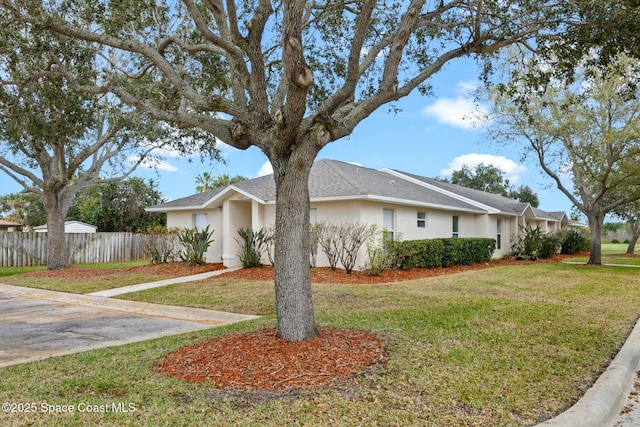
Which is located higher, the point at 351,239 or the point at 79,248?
the point at 351,239

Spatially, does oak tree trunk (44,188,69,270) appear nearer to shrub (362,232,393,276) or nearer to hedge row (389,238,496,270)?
shrub (362,232,393,276)

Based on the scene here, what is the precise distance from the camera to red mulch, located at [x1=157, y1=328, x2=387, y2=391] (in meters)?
4.83

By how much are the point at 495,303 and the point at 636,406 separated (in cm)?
503

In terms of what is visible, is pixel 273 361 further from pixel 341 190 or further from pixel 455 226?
pixel 455 226

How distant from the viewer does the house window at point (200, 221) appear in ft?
70.0

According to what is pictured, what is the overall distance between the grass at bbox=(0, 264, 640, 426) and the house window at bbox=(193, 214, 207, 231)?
11.4 meters

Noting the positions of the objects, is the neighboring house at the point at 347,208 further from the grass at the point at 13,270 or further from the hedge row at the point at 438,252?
the grass at the point at 13,270

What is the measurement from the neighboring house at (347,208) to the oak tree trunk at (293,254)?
34.1 ft

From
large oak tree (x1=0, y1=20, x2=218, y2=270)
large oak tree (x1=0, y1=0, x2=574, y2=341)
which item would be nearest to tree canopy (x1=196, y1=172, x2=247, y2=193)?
large oak tree (x1=0, y1=20, x2=218, y2=270)

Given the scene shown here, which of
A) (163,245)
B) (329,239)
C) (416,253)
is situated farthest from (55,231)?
(416,253)

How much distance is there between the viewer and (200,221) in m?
21.5

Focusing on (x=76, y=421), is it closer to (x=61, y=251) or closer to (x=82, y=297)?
(x=82, y=297)

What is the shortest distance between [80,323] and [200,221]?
12287 mm

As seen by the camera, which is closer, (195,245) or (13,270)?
(195,245)
